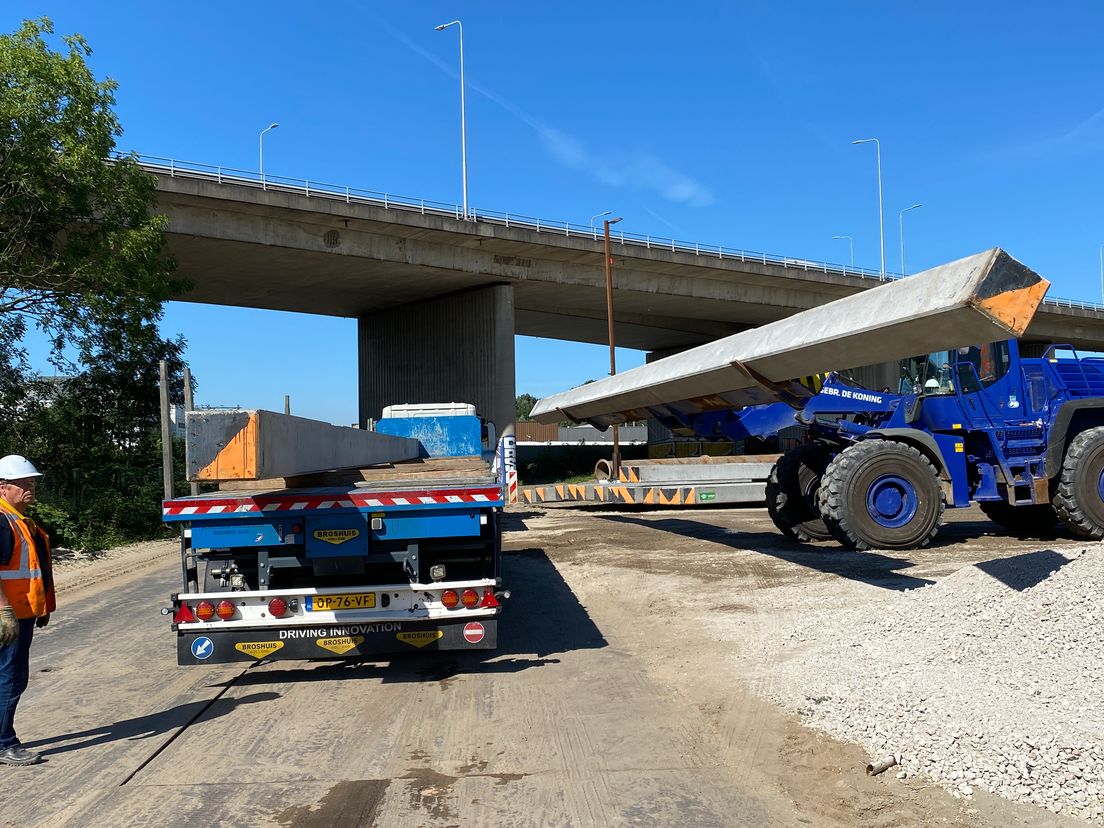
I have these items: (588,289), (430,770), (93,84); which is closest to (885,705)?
(430,770)

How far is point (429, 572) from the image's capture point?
6.47 metres

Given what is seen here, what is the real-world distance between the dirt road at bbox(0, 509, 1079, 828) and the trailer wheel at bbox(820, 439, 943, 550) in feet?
6.47

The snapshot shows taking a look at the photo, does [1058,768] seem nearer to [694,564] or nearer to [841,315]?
[841,315]

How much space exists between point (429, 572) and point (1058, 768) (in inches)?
166

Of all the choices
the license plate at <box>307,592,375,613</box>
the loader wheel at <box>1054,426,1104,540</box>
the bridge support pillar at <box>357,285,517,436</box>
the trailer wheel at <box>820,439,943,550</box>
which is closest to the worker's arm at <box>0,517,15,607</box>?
the license plate at <box>307,592,375,613</box>

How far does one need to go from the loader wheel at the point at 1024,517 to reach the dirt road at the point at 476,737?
508 cm

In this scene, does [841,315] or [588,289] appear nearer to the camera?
[841,315]

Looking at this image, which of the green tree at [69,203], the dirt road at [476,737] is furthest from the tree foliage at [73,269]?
the dirt road at [476,737]

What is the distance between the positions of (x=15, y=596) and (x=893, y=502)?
10.4 meters

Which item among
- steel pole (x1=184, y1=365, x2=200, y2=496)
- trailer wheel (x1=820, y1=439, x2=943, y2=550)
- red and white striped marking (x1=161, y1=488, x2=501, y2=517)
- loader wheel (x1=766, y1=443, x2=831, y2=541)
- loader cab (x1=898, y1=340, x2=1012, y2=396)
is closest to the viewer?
steel pole (x1=184, y1=365, x2=200, y2=496)

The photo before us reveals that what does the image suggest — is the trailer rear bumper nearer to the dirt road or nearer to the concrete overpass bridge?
the dirt road

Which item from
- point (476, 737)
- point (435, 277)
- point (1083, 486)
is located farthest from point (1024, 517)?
point (435, 277)

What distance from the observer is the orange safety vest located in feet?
16.3

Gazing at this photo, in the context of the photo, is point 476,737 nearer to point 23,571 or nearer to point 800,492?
point 23,571
